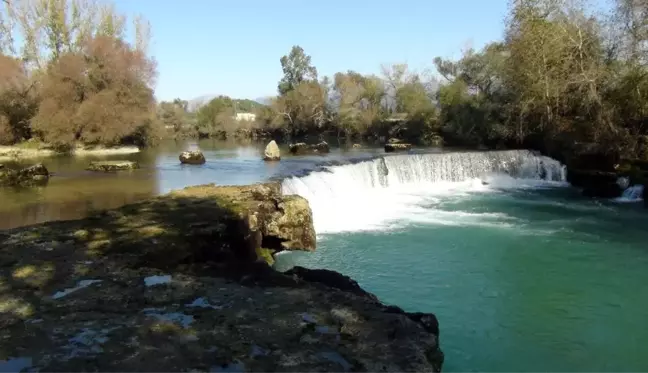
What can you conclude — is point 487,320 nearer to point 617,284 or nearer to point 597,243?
point 617,284

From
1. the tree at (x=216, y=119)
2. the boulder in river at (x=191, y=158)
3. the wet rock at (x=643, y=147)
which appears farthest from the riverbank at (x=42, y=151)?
the tree at (x=216, y=119)

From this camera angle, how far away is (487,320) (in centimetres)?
661

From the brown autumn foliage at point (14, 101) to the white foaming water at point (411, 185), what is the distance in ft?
79.5

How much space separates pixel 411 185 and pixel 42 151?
22072 mm

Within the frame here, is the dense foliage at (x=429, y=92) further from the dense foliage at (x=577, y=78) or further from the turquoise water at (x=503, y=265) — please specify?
the turquoise water at (x=503, y=265)

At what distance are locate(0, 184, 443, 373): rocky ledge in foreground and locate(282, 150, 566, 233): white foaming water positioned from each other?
20.6 feet

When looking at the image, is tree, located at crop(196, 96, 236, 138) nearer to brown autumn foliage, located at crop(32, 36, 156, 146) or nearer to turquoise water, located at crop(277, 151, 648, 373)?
brown autumn foliage, located at crop(32, 36, 156, 146)

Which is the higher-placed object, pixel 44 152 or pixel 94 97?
pixel 94 97

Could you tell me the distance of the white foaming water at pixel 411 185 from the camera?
13.1m

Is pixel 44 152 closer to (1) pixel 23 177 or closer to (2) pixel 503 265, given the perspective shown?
(1) pixel 23 177

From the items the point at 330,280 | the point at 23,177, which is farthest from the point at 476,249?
the point at 23,177

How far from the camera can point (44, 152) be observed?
2938 cm

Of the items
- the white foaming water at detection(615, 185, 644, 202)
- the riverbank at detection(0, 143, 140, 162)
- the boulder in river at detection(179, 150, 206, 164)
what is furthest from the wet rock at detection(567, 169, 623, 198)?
the riverbank at detection(0, 143, 140, 162)

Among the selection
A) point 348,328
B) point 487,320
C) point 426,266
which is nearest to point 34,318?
point 348,328
